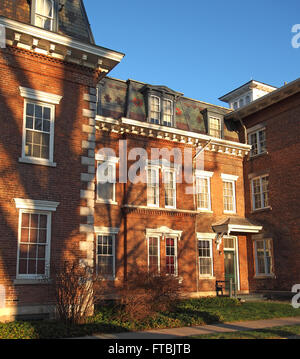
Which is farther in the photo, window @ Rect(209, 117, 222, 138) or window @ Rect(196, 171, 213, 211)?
window @ Rect(209, 117, 222, 138)

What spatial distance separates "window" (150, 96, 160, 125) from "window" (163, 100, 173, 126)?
442 millimetres

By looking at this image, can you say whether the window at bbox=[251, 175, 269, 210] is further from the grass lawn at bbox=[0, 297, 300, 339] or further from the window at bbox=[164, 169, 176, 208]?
the grass lawn at bbox=[0, 297, 300, 339]

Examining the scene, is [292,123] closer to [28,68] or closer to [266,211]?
[266,211]

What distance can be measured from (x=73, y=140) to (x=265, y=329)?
30.1ft

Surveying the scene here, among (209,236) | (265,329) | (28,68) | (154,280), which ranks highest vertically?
(28,68)

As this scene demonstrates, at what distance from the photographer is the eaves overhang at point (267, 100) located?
23277mm

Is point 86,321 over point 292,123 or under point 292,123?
under

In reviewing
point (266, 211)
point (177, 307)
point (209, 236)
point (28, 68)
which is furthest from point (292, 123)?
point (28, 68)

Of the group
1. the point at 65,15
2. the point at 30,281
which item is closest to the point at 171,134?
the point at 65,15

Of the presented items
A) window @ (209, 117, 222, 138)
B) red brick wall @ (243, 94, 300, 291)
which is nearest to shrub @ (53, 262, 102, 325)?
red brick wall @ (243, 94, 300, 291)

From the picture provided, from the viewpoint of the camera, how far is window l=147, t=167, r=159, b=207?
2264cm

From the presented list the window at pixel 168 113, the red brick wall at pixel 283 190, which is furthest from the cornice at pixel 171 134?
the red brick wall at pixel 283 190

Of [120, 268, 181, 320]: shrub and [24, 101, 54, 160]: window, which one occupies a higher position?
[24, 101, 54, 160]: window
